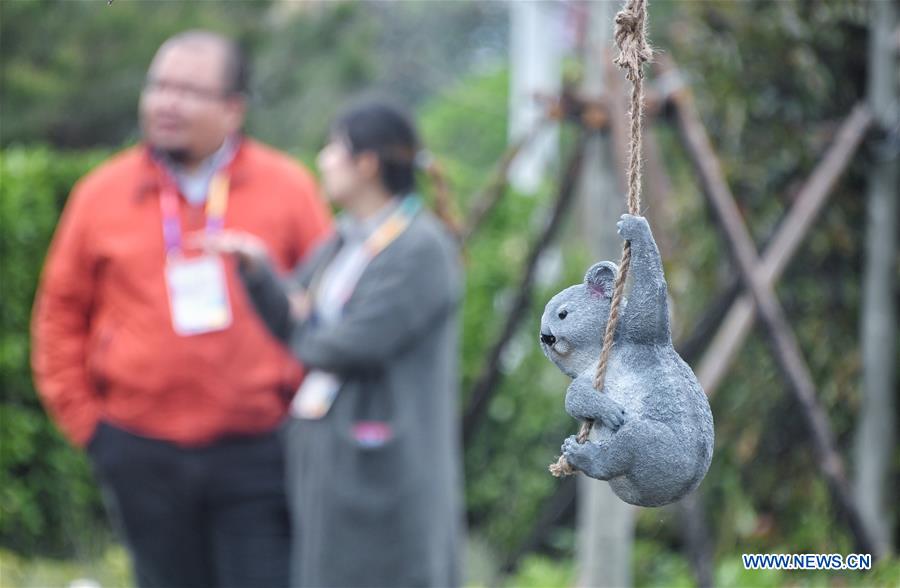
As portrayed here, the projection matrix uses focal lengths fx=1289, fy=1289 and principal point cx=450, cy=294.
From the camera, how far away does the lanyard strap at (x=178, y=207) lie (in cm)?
348

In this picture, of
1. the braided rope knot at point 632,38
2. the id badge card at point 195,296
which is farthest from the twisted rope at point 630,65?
the id badge card at point 195,296

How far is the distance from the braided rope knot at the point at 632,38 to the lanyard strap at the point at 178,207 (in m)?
2.31

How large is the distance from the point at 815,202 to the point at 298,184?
63.3 inches

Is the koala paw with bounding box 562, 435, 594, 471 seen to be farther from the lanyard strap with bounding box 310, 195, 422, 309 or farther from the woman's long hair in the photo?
the woman's long hair

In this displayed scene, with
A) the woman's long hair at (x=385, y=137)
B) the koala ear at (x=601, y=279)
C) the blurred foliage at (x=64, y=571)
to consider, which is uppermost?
the woman's long hair at (x=385, y=137)

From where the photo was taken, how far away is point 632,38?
4.39 ft

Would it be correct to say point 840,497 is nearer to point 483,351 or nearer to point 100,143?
point 483,351

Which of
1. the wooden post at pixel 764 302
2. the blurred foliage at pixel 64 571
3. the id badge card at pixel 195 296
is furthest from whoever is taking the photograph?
the blurred foliage at pixel 64 571

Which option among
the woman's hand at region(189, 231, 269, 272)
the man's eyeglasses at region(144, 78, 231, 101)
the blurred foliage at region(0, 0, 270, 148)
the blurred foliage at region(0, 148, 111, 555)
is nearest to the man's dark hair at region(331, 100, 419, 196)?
the woman's hand at region(189, 231, 269, 272)

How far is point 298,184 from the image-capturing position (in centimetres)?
374

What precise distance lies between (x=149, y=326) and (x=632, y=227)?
2.31 m

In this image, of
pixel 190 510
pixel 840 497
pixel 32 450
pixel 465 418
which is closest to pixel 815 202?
pixel 840 497

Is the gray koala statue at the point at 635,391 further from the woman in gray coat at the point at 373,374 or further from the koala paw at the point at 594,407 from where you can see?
the woman in gray coat at the point at 373,374

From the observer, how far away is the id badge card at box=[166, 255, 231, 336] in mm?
3396
